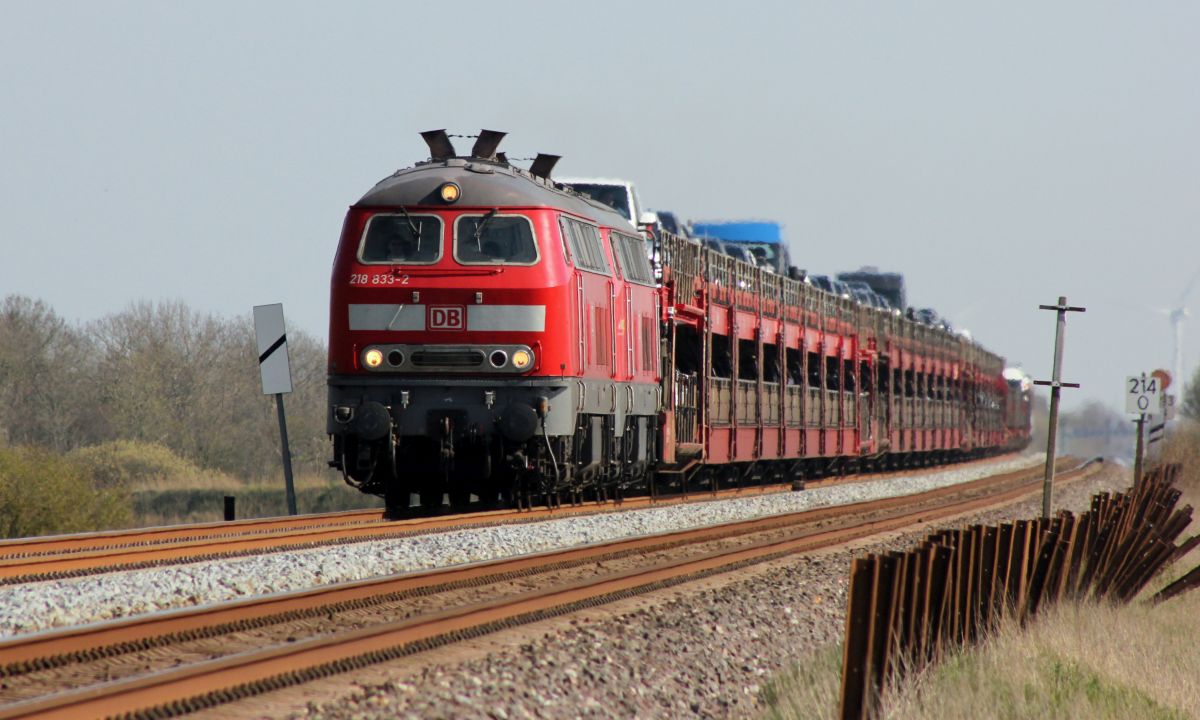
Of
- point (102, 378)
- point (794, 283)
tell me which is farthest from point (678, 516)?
point (102, 378)

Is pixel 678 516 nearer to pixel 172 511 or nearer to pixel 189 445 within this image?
pixel 172 511

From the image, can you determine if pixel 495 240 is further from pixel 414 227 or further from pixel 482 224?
pixel 414 227

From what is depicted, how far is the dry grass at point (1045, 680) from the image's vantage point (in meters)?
7.39

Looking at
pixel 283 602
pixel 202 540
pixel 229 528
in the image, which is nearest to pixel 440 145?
pixel 229 528

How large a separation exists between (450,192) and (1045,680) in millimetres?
9056

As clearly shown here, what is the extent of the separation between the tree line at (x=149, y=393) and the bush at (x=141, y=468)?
340cm

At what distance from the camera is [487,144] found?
17.6 meters

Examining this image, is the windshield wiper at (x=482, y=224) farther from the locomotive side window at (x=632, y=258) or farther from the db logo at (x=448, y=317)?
the locomotive side window at (x=632, y=258)

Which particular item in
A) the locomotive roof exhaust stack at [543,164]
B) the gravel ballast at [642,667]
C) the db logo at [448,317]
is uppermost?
the locomotive roof exhaust stack at [543,164]

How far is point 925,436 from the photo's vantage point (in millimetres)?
45281

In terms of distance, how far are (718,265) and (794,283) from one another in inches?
248

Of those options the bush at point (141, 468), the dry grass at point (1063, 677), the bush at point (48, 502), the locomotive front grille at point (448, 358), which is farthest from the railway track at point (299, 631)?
the bush at point (141, 468)

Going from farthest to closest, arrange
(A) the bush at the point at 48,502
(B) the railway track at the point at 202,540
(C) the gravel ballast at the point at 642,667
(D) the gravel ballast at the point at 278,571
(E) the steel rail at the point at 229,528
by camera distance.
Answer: (A) the bush at the point at 48,502 → (E) the steel rail at the point at 229,528 → (B) the railway track at the point at 202,540 → (D) the gravel ballast at the point at 278,571 → (C) the gravel ballast at the point at 642,667

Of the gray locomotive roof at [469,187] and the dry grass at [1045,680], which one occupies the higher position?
the gray locomotive roof at [469,187]
